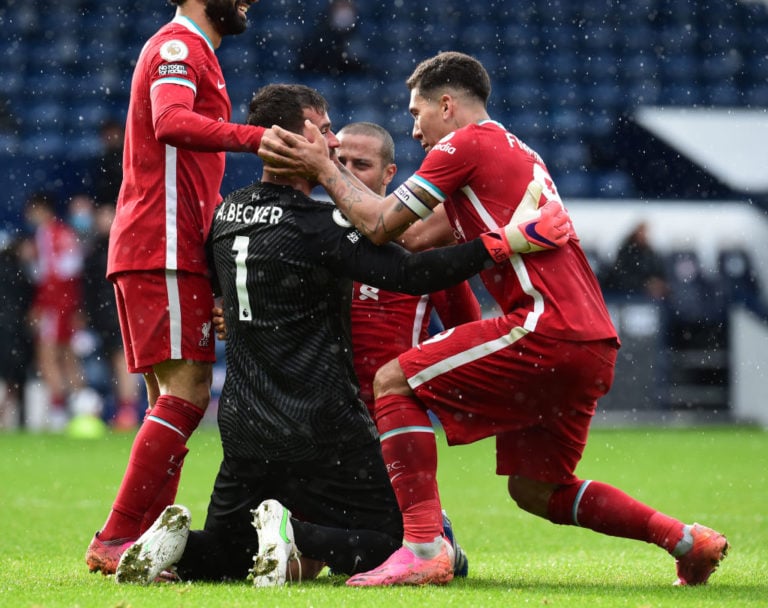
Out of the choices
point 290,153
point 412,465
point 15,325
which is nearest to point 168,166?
point 290,153

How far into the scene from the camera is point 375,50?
1568 centimetres

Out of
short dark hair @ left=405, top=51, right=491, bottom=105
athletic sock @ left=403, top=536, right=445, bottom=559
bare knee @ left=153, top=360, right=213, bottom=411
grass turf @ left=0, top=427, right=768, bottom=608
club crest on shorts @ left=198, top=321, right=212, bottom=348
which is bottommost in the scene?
grass turf @ left=0, top=427, right=768, bottom=608

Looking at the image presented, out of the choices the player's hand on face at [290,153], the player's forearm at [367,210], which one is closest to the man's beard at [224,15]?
the player's hand on face at [290,153]

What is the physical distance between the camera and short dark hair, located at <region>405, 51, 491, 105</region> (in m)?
3.96

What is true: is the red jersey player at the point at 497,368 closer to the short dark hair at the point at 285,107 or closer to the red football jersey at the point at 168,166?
the short dark hair at the point at 285,107

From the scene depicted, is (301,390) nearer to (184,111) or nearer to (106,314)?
(184,111)

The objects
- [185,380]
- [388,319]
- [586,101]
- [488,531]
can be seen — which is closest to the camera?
[185,380]

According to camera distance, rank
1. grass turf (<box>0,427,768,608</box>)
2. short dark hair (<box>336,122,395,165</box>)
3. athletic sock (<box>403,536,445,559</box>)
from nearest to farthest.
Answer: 1. grass turf (<box>0,427,768,608</box>)
2. athletic sock (<box>403,536,445,559</box>)
3. short dark hair (<box>336,122,395,165</box>)

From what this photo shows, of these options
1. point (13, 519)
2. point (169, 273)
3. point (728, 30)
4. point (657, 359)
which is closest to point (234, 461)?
point (169, 273)

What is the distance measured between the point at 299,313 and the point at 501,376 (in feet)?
2.07

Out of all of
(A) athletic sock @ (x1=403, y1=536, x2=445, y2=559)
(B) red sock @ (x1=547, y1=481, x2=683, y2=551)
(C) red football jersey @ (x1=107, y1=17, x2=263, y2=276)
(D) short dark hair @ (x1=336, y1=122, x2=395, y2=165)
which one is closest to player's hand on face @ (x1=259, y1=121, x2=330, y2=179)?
(C) red football jersey @ (x1=107, y1=17, x2=263, y2=276)

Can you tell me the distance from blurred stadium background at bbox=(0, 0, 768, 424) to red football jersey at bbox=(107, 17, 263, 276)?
26.4ft

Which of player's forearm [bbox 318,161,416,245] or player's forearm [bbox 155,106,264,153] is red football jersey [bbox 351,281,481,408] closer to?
player's forearm [bbox 318,161,416,245]

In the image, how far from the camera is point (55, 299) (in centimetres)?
Answer: 1170
